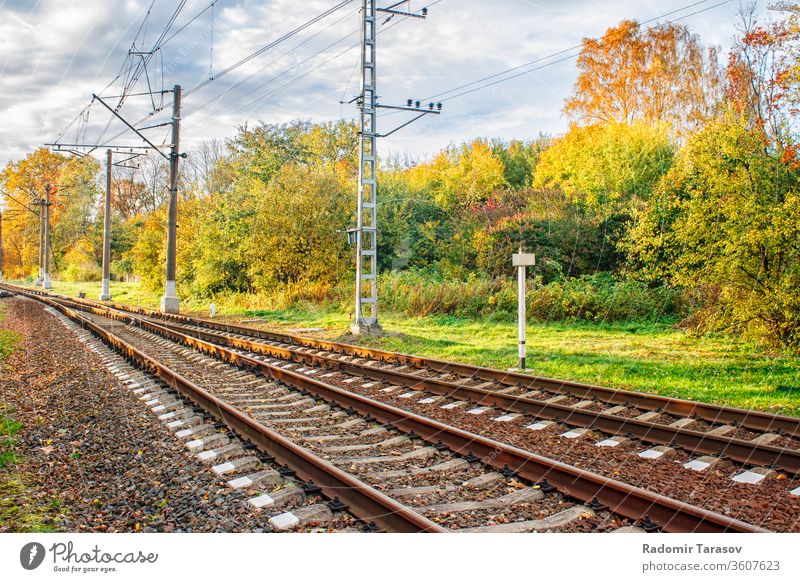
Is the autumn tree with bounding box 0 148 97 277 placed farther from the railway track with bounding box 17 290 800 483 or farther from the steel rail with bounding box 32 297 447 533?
the steel rail with bounding box 32 297 447 533

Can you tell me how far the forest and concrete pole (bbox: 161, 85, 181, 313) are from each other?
111 inches

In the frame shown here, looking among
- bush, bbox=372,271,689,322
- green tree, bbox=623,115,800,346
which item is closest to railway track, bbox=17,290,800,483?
green tree, bbox=623,115,800,346

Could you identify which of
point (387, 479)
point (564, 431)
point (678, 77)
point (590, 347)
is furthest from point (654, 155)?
point (387, 479)

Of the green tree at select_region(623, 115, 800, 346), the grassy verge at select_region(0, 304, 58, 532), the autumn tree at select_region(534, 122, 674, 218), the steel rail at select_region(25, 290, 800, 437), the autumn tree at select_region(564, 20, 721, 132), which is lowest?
the grassy verge at select_region(0, 304, 58, 532)

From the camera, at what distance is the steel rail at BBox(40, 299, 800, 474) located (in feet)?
19.5

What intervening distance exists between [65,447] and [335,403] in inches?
131

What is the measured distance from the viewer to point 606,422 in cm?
734

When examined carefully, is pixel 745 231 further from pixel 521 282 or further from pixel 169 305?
pixel 169 305

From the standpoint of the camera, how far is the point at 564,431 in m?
7.27

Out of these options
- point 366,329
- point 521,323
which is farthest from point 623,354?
point 366,329

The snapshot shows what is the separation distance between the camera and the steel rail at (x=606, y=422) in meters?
5.95

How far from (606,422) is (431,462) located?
244 centimetres

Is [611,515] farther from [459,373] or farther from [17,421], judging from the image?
[17,421]

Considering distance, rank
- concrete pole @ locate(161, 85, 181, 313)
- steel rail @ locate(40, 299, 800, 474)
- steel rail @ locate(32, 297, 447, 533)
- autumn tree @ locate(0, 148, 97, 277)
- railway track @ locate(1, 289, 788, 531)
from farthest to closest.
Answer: autumn tree @ locate(0, 148, 97, 277) < concrete pole @ locate(161, 85, 181, 313) < steel rail @ locate(40, 299, 800, 474) < railway track @ locate(1, 289, 788, 531) < steel rail @ locate(32, 297, 447, 533)
